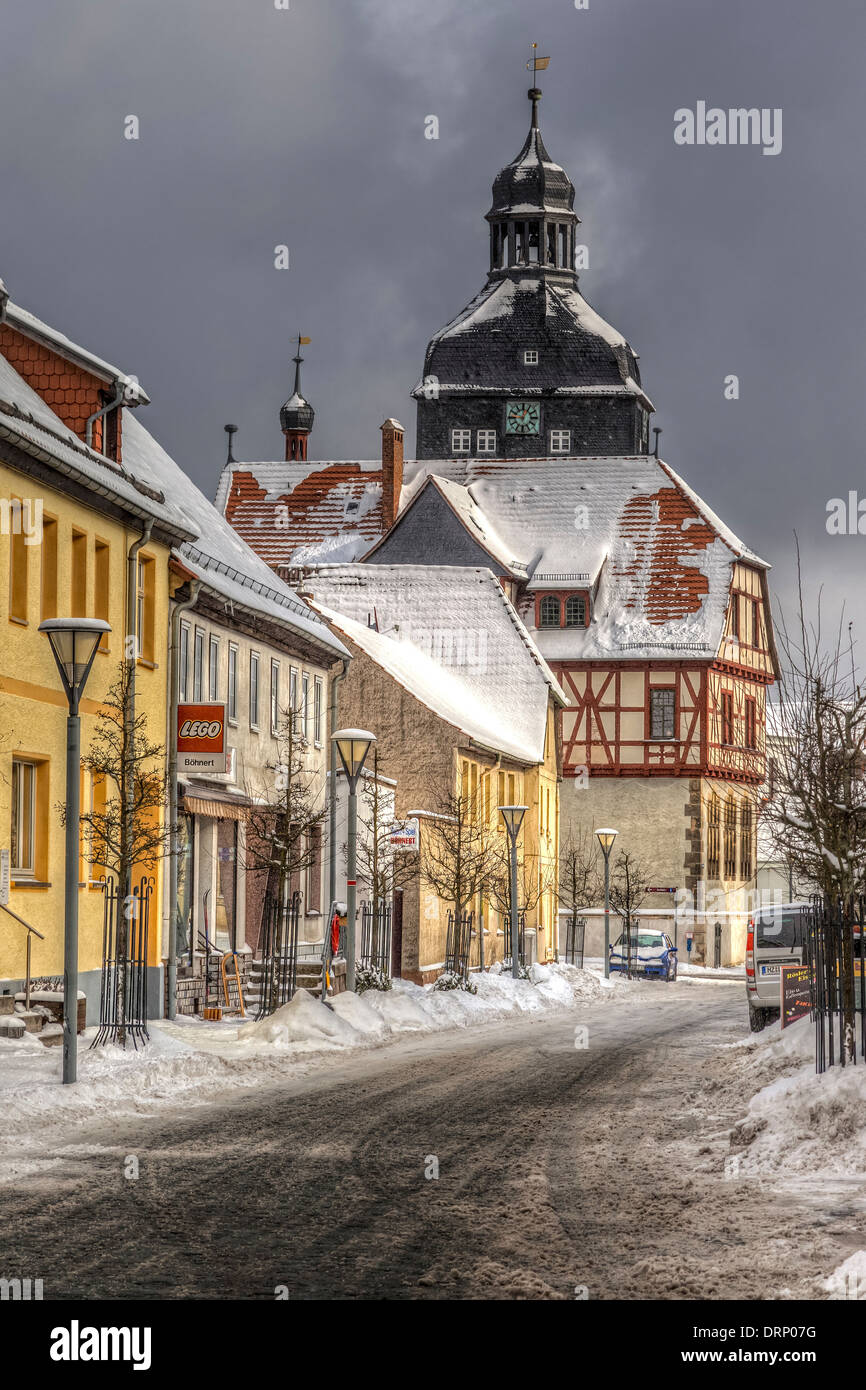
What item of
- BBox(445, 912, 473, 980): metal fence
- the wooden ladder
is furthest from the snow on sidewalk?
BBox(445, 912, 473, 980): metal fence

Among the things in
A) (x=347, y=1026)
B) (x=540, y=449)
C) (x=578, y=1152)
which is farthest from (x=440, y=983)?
(x=540, y=449)

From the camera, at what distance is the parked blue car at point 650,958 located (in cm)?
6328

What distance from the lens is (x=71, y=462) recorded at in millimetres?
24250

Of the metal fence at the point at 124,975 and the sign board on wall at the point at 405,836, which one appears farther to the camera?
the sign board on wall at the point at 405,836

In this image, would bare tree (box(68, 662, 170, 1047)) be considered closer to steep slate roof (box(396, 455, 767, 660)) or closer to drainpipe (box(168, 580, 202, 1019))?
drainpipe (box(168, 580, 202, 1019))

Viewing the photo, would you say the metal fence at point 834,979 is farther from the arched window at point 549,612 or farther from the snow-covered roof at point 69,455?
the arched window at point 549,612

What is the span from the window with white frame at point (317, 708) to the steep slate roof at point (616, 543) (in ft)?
118

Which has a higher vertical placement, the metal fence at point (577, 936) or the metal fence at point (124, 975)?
the metal fence at point (124, 975)

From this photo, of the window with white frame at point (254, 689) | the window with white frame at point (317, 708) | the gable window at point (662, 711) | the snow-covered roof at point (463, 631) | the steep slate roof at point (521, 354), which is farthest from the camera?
the steep slate roof at point (521, 354)

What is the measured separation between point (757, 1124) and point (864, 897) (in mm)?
3103

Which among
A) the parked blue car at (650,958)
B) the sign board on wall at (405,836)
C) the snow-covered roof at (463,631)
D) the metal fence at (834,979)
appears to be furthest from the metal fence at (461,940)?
the metal fence at (834,979)

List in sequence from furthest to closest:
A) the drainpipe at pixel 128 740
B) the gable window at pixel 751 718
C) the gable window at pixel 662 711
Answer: the gable window at pixel 751 718
the gable window at pixel 662 711
the drainpipe at pixel 128 740

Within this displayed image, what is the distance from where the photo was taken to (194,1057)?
20.8 m
